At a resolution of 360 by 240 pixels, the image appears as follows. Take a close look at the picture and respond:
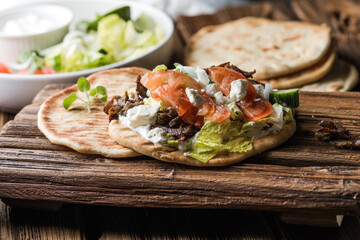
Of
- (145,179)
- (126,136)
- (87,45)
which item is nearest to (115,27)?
(87,45)

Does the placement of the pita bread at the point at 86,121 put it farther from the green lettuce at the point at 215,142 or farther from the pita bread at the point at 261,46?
the pita bread at the point at 261,46

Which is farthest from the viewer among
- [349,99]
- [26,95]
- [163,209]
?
[26,95]

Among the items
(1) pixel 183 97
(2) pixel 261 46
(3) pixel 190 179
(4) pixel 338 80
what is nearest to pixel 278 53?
(2) pixel 261 46

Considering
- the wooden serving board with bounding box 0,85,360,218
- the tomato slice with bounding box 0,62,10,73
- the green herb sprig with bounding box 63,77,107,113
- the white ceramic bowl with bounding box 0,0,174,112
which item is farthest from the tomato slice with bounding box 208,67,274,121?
the tomato slice with bounding box 0,62,10,73

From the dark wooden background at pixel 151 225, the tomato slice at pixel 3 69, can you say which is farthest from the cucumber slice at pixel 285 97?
the tomato slice at pixel 3 69

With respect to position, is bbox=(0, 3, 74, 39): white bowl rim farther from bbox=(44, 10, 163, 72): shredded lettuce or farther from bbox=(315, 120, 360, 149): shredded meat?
bbox=(315, 120, 360, 149): shredded meat

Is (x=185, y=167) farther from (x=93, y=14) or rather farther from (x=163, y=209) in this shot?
(x=93, y=14)

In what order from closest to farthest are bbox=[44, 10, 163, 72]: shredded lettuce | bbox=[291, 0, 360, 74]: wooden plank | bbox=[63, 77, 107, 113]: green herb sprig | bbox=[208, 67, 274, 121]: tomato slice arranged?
1. bbox=[208, 67, 274, 121]: tomato slice
2. bbox=[63, 77, 107, 113]: green herb sprig
3. bbox=[44, 10, 163, 72]: shredded lettuce
4. bbox=[291, 0, 360, 74]: wooden plank

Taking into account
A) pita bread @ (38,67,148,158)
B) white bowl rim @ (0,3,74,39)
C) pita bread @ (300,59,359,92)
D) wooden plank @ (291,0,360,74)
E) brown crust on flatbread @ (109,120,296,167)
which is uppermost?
brown crust on flatbread @ (109,120,296,167)
